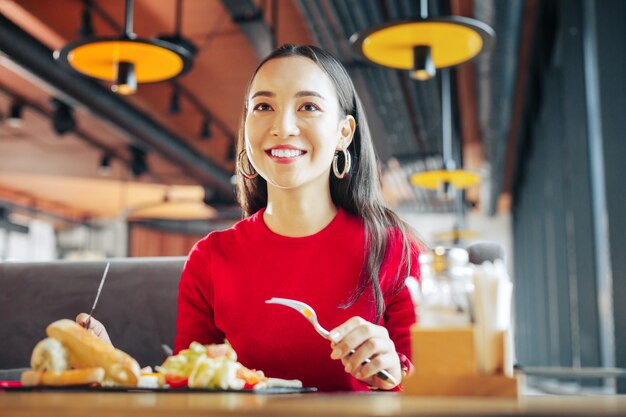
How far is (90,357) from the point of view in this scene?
1034 millimetres

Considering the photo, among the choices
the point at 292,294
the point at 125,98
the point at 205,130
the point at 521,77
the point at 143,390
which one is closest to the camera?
the point at 143,390

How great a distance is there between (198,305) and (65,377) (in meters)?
0.63

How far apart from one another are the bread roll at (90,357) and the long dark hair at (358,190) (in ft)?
1.83

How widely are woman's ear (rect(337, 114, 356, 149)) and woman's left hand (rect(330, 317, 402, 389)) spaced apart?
0.55 metres

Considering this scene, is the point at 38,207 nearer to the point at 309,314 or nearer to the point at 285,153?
the point at 285,153

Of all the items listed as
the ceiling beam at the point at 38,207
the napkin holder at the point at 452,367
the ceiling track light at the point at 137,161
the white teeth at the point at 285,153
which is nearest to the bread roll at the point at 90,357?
the napkin holder at the point at 452,367

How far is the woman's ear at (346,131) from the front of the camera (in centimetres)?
157

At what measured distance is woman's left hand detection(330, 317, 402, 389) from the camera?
1097 mm

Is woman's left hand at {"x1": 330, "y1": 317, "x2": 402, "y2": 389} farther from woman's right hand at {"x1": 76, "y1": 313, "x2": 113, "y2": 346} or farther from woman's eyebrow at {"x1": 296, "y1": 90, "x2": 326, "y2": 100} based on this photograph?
woman's eyebrow at {"x1": 296, "y1": 90, "x2": 326, "y2": 100}

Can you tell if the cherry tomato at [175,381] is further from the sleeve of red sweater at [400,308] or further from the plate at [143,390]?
the sleeve of red sweater at [400,308]

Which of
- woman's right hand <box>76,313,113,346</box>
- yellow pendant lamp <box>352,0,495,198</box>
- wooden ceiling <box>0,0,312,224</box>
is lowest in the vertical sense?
woman's right hand <box>76,313,113,346</box>

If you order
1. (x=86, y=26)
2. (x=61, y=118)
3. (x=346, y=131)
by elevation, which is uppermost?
(x=86, y=26)

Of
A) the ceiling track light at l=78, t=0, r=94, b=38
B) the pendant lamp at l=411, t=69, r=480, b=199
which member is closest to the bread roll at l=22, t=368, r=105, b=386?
the ceiling track light at l=78, t=0, r=94, b=38

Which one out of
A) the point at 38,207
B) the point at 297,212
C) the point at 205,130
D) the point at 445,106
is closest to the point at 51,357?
the point at 297,212
